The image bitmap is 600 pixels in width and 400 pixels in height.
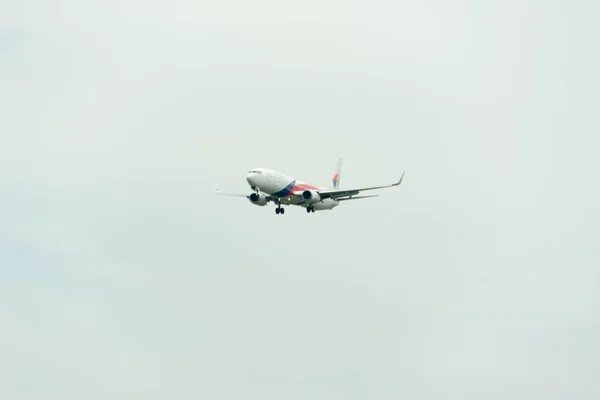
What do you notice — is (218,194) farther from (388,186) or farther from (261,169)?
(388,186)

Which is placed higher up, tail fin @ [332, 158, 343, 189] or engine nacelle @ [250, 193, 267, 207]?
tail fin @ [332, 158, 343, 189]

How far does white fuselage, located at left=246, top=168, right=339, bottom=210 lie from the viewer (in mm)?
110688

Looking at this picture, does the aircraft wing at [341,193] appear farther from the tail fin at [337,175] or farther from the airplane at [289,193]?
the tail fin at [337,175]

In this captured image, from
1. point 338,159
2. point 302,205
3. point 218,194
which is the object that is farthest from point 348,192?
point 338,159

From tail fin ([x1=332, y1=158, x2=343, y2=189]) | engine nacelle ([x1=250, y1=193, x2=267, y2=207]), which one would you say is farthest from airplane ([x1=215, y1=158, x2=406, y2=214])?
tail fin ([x1=332, y1=158, x2=343, y2=189])

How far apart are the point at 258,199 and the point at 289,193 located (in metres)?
3.79

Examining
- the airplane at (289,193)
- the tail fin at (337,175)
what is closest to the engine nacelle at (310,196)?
the airplane at (289,193)

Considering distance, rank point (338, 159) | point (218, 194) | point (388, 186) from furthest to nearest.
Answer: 1. point (338, 159)
2. point (218, 194)
3. point (388, 186)

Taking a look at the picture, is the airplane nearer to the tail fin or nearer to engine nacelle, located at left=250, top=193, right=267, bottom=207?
engine nacelle, located at left=250, top=193, right=267, bottom=207

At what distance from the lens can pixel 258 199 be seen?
114 meters

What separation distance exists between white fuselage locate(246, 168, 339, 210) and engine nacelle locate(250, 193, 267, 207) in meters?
1.83

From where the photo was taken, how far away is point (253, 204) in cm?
11494

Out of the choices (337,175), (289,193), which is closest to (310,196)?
(289,193)

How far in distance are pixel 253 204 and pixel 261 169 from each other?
544 centimetres
